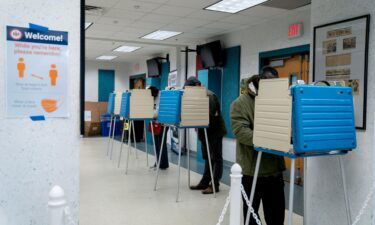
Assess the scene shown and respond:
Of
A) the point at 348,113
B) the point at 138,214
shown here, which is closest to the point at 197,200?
the point at 138,214

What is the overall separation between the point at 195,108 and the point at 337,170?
189cm

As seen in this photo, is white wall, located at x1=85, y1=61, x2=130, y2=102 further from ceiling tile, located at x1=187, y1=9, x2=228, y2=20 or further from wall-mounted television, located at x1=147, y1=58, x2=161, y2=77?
ceiling tile, located at x1=187, y1=9, x2=228, y2=20

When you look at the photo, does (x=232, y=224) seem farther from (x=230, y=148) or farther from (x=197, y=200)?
(x=230, y=148)

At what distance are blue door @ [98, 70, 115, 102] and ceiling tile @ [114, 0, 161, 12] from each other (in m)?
8.04

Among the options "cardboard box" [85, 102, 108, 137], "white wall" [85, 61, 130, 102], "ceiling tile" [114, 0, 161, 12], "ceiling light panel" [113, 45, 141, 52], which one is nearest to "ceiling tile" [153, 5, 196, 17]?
"ceiling tile" [114, 0, 161, 12]

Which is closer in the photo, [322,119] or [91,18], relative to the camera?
[322,119]

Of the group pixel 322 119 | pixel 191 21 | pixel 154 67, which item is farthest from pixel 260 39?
pixel 154 67

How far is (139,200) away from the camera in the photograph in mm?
4176

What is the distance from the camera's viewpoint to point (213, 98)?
14.5ft

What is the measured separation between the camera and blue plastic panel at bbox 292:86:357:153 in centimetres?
200

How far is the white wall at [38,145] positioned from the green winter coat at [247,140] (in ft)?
4.11

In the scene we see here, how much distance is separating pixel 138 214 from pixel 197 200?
84cm

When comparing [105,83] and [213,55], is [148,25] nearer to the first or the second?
[213,55]

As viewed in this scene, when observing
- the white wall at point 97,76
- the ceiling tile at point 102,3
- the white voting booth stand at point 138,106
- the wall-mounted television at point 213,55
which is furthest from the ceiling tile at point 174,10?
the white wall at point 97,76
